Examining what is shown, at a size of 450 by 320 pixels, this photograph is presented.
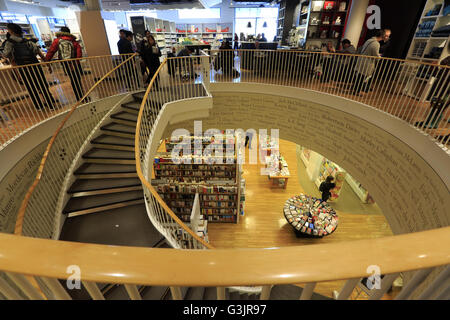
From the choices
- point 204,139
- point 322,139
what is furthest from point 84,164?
point 322,139

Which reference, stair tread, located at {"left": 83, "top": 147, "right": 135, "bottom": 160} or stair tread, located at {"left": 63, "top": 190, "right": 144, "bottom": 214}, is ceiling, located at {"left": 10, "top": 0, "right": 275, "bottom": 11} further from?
stair tread, located at {"left": 63, "top": 190, "right": 144, "bottom": 214}

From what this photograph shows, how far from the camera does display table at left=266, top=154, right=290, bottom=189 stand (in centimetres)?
886

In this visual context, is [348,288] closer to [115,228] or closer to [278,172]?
[115,228]

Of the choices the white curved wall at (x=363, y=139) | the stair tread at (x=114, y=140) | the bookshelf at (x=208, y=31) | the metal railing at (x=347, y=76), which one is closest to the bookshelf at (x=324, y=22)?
the metal railing at (x=347, y=76)

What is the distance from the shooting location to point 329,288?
535 centimetres

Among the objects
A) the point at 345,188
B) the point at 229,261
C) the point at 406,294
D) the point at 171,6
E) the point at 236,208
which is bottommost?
the point at 345,188

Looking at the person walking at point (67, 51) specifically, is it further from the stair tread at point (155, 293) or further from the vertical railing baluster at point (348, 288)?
the vertical railing baluster at point (348, 288)

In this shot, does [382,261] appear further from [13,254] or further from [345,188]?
[345,188]

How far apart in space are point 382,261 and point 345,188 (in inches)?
400

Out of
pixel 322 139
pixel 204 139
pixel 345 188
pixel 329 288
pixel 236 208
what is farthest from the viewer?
pixel 345 188

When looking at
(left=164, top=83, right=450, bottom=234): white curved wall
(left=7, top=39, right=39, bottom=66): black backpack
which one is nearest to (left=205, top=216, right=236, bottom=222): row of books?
(left=164, top=83, right=450, bottom=234): white curved wall

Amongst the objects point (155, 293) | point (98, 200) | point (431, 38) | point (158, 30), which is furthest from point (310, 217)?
point (158, 30)

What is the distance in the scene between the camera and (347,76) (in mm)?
7188

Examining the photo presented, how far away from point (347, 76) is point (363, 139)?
9.68ft
